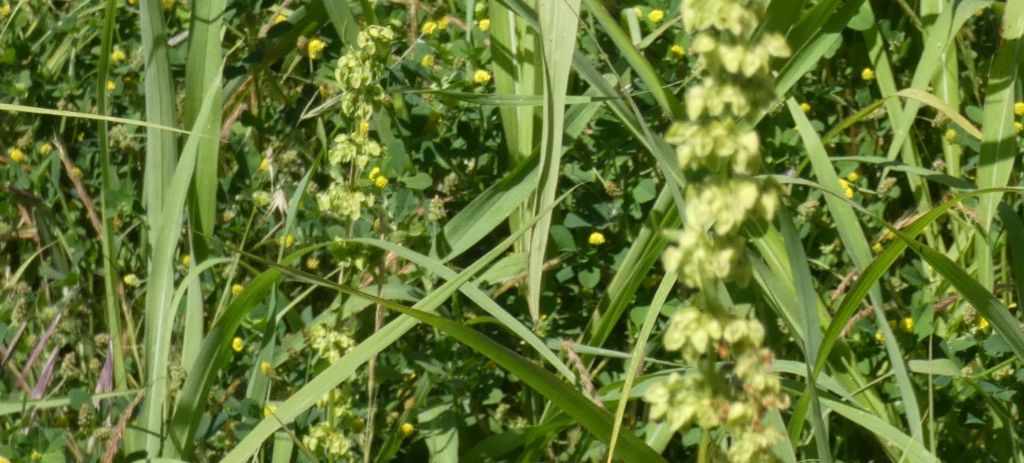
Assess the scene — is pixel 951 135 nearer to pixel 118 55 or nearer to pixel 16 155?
pixel 118 55

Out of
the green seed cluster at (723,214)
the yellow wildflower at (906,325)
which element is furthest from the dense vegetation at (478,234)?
the green seed cluster at (723,214)

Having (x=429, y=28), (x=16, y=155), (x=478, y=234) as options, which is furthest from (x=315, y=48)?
(x=16, y=155)

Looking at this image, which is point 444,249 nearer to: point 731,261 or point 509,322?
point 509,322

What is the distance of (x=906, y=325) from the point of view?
2.37 meters

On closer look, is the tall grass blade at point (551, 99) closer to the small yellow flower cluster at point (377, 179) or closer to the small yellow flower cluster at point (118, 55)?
the small yellow flower cluster at point (377, 179)

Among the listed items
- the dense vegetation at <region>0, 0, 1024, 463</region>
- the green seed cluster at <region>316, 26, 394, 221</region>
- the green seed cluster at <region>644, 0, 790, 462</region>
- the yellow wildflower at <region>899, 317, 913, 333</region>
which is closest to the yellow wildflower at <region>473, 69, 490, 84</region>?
the dense vegetation at <region>0, 0, 1024, 463</region>

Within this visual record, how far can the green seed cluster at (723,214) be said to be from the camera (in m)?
0.96

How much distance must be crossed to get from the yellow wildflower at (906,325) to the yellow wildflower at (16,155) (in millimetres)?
1873

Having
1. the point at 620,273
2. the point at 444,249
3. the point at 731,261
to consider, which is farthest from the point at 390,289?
the point at 731,261

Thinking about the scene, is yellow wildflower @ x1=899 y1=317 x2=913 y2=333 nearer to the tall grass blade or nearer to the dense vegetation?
the dense vegetation

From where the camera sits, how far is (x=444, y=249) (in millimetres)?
2275

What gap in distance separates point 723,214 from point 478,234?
1.34 meters

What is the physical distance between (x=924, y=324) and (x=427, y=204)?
0.88 m

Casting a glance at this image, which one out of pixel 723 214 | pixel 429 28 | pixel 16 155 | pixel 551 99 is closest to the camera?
pixel 723 214
